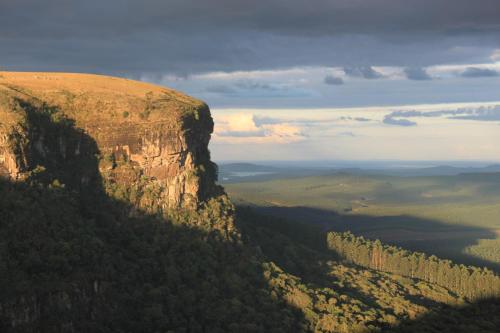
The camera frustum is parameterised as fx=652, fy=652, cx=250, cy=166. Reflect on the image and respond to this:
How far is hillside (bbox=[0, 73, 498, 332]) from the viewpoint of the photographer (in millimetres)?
83625

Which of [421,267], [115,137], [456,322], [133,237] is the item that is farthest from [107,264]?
[421,267]

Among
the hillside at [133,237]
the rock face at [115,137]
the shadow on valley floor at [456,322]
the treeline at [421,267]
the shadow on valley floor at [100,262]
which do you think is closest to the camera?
the shadow on valley floor at [100,262]

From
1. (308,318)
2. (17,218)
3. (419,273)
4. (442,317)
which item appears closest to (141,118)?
(17,218)

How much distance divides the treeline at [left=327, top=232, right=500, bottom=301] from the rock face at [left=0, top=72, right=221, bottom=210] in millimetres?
70163

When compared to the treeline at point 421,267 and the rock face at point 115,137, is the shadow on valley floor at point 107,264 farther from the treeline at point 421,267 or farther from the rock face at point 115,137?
the treeline at point 421,267

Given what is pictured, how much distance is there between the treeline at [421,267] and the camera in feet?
507

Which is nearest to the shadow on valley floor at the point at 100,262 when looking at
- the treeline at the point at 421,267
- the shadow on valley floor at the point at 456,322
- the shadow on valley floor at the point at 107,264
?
the shadow on valley floor at the point at 107,264

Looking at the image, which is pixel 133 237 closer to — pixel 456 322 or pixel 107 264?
pixel 107 264

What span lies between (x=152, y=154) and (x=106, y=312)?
33.6m

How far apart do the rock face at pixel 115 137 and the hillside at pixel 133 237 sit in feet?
0.71

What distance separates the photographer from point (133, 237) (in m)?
105

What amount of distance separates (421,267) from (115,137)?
94.9 meters

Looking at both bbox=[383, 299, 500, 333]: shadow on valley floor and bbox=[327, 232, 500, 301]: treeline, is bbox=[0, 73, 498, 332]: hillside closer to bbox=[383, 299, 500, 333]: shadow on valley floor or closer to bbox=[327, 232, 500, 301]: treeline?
bbox=[383, 299, 500, 333]: shadow on valley floor

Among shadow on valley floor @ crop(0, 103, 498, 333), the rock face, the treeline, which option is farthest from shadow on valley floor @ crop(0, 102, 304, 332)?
the treeline
